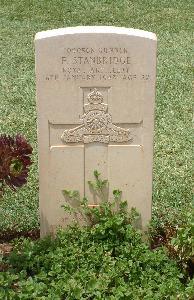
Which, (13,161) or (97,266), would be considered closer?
(13,161)

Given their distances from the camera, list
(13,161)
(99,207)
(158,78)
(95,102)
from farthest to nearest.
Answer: (158,78) < (99,207) < (95,102) < (13,161)

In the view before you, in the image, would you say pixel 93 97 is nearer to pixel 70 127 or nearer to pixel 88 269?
pixel 70 127

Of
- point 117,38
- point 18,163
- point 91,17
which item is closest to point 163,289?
point 18,163

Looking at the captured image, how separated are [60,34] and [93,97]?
43cm

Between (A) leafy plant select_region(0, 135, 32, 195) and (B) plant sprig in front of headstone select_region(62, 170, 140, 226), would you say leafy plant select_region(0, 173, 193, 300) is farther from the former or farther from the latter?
(A) leafy plant select_region(0, 135, 32, 195)

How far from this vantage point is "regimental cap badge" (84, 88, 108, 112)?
13.2ft

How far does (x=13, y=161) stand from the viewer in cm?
352

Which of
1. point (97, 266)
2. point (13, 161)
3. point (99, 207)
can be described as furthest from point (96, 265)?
point (13, 161)

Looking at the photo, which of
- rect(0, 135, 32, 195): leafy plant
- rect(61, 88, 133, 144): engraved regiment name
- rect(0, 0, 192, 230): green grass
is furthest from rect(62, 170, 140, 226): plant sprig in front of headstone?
rect(0, 135, 32, 195): leafy plant

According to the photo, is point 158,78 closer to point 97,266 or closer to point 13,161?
point 97,266

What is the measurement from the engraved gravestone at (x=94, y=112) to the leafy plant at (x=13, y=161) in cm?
59

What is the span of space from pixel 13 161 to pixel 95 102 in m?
0.77

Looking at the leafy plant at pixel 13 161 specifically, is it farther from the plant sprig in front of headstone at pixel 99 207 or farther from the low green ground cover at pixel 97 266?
the plant sprig in front of headstone at pixel 99 207

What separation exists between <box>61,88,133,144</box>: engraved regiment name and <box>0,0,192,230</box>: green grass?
1.00m
